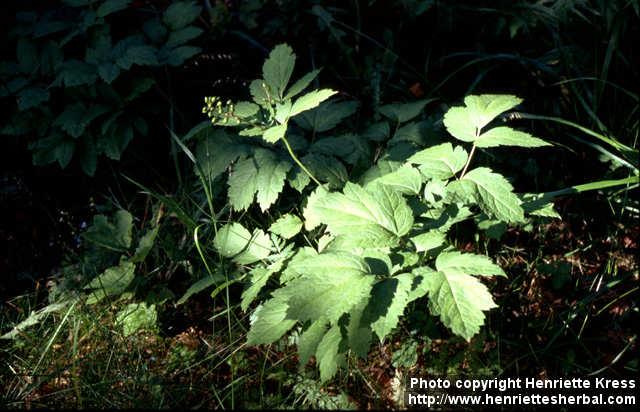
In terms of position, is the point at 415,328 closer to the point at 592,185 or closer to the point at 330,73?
the point at 592,185

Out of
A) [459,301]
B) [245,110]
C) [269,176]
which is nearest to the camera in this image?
[459,301]

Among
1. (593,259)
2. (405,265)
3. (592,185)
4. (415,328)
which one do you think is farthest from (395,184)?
(593,259)

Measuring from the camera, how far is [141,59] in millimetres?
2414

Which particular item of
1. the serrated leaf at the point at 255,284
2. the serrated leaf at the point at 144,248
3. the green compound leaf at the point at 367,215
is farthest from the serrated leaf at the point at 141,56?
the green compound leaf at the point at 367,215

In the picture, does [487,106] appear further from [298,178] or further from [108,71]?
[108,71]

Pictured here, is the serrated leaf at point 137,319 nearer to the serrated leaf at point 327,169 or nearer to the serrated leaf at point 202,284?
the serrated leaf at point 202,284

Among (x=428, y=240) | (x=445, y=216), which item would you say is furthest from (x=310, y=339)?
(x=445, y=216)

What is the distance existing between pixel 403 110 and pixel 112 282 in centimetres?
143

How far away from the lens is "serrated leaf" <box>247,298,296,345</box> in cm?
164

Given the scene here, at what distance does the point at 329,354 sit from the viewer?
163 centimetres

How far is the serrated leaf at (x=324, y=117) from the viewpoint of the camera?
2219mm

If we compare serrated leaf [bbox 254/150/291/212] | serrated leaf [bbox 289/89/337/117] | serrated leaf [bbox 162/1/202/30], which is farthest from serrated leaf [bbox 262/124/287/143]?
serrated leaf [bbox 162/1/202/30]

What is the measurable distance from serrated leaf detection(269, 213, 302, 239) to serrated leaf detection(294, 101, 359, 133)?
410mm

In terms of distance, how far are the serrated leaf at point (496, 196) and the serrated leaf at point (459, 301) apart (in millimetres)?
280
